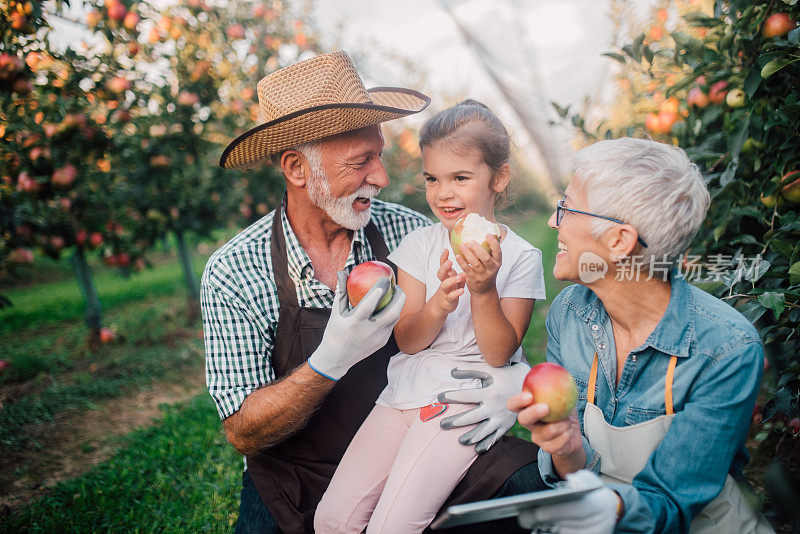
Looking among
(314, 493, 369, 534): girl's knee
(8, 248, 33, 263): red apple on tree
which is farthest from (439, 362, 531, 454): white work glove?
(8, 248, 33, 263): red apple on tree

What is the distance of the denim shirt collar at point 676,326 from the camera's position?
52.7 inches

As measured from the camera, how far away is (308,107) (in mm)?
1841

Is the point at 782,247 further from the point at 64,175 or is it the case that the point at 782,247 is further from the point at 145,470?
the point at 64,175

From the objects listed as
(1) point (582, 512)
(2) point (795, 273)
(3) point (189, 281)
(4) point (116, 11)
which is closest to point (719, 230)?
(2) point (795, 273)

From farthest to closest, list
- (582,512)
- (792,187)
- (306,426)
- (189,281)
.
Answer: (189,281)
(306,426)
(792,187)
(582,512)

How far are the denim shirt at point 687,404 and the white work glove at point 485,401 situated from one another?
177mm

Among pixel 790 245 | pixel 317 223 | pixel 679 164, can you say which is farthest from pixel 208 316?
pixel 790 245

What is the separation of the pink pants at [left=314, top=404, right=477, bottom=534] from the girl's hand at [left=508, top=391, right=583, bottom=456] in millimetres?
372

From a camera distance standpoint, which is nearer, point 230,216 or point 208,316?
point 208,316

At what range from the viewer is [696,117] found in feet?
7.36

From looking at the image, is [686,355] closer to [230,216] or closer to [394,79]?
[230,216]

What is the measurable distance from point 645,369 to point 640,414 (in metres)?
0.12

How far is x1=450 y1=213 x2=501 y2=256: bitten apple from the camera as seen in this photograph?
155 centimetres

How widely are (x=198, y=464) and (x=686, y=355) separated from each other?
2427mm
